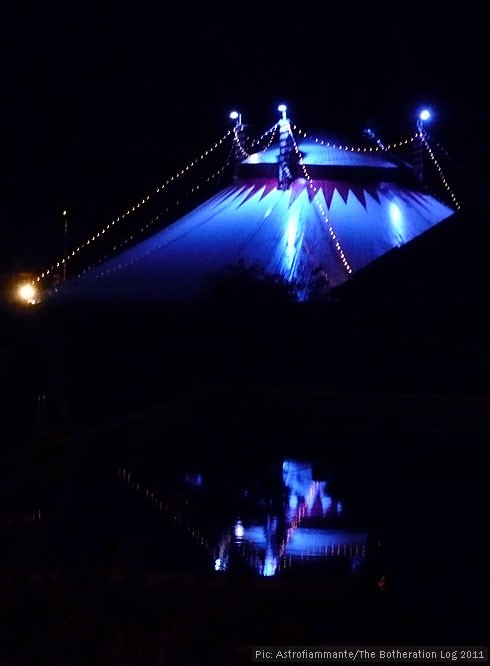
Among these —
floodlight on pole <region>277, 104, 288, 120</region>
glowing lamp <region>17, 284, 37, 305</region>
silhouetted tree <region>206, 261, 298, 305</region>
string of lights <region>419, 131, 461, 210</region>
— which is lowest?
silhouetted tree <region>206, 261, 298, 305</region>

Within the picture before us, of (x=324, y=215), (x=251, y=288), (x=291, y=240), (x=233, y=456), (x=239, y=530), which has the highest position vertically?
(x=324, y=215)

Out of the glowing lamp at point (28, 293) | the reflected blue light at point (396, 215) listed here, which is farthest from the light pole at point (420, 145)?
the glowing lamp at point (28, 293)

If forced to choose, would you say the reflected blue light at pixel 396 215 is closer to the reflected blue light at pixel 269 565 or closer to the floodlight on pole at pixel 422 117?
the floodlight on pole at pixel 422 117

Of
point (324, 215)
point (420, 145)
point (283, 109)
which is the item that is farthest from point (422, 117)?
point (324, 215)

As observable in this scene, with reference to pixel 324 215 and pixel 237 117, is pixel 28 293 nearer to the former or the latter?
pixel 324 215

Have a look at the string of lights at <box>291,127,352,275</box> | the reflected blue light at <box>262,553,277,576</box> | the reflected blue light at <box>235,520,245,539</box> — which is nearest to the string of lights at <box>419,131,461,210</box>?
the string of lights at <box>291,127,352,275</box>

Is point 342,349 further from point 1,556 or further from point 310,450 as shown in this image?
point 1,556

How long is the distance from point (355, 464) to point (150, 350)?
7864 millimetres

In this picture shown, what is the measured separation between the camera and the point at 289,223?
2456 centimetres

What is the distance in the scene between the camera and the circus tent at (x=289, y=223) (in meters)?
22.3

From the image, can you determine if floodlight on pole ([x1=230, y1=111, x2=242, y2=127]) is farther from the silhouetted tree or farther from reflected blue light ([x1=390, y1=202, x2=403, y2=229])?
the silhouetted tree

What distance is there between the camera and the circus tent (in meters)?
22.3

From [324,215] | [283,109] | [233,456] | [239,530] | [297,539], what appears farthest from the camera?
[283,109]

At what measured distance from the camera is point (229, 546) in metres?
8.16
